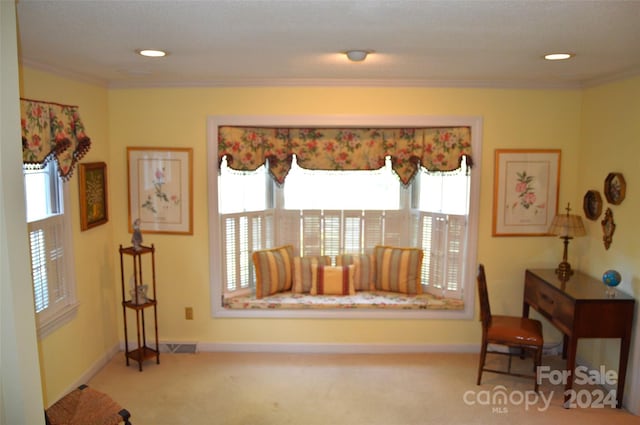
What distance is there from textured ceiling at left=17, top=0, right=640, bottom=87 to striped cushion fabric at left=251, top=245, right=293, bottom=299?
162 centimetres

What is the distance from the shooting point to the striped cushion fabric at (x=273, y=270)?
14.7 ft

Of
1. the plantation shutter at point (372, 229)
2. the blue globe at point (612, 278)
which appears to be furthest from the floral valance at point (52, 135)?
the blue globe at point (612, 278)

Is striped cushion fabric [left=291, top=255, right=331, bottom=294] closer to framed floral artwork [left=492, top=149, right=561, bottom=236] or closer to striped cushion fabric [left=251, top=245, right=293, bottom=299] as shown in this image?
striped cushion fabric [left=251, top=245, right=293, bottom=299]

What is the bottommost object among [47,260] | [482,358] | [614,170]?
[482,358]

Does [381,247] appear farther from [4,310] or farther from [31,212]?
[4,310]

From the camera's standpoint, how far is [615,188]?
363 cm

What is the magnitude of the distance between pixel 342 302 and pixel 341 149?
136cm

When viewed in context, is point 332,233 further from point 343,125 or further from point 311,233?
point 343,125

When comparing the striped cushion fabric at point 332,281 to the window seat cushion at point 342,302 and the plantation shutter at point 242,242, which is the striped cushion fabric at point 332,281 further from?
the plantation shutter at point 242,242

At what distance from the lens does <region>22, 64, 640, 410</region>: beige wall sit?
12.9 ft

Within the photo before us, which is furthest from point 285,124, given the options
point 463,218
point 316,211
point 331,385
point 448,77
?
point 331,385

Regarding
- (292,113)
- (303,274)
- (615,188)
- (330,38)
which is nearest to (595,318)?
(615,188)

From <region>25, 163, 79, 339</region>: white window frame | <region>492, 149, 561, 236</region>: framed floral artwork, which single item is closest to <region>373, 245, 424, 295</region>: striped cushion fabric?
<region>492, 149, 561, 236</region>: framed floral artwork

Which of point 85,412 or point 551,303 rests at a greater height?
point 551,303
